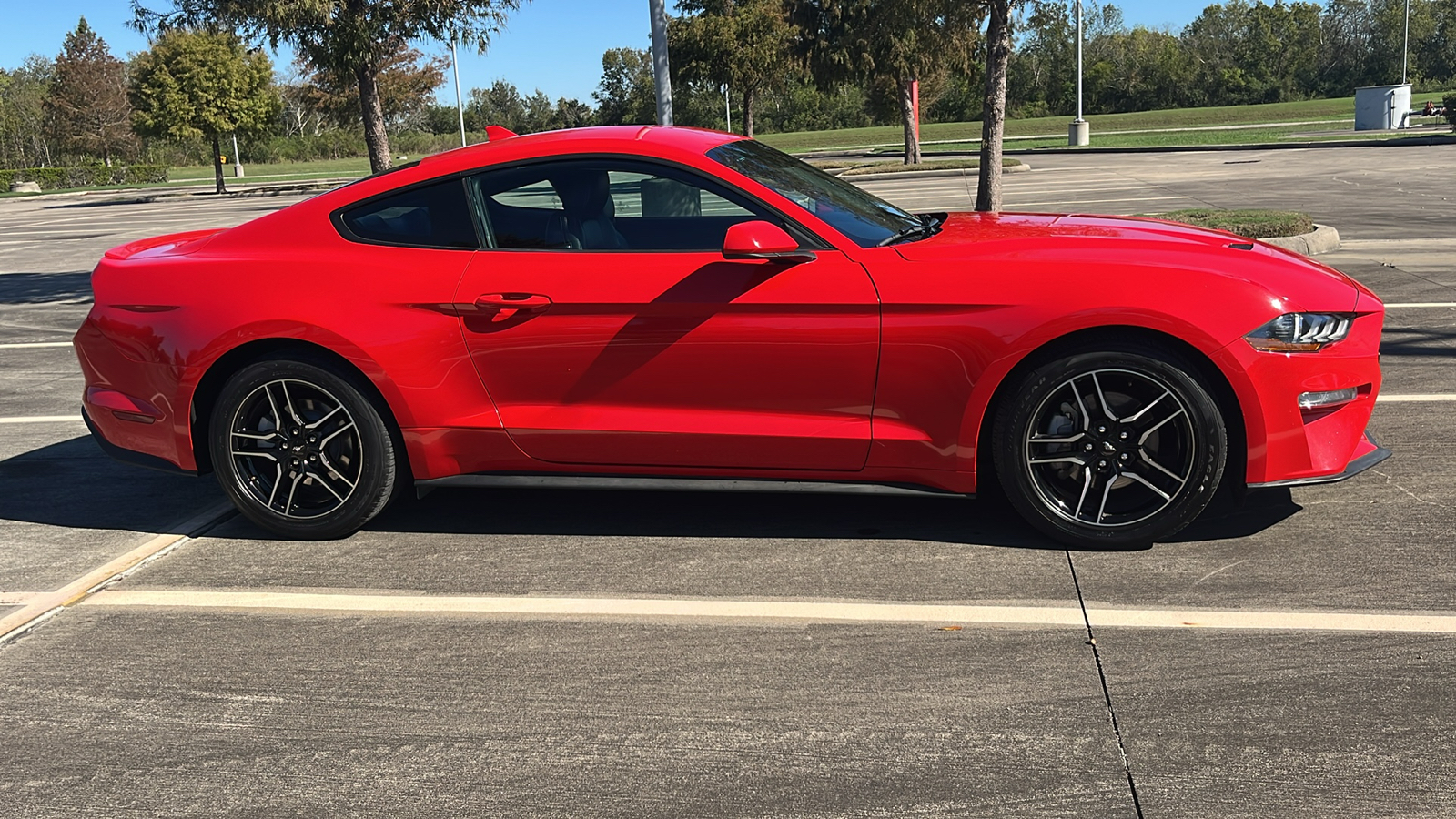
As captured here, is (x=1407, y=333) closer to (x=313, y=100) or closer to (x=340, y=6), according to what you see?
(x=340, y=6)

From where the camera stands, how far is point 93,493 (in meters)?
5.80

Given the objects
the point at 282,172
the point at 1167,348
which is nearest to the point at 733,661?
the point at 1167,348

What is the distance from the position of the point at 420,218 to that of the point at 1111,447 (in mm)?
2751

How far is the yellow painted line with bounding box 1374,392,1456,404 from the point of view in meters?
6.42

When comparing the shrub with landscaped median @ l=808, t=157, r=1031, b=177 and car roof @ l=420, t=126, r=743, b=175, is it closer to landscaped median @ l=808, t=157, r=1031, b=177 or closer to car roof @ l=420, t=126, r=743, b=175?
landscaped median @ l=808, t=157, r=1031, b=177

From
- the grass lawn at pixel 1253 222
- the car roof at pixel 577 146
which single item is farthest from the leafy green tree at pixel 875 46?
the car roof at pixel 577 146

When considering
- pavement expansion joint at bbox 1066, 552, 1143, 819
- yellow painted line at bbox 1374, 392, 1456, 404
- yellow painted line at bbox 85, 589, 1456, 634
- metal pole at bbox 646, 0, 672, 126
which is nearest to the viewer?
pavement expansion joint at bbox 1066, 552, 1143, 819

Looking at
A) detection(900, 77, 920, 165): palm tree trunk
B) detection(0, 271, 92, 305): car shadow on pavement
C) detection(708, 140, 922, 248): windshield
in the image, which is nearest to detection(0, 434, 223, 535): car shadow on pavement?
detection(708, 140, 922, 248): windshield

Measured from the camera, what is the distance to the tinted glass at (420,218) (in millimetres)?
4715

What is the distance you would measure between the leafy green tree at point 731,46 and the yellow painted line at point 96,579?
3250cm

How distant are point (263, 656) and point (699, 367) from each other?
1.76 m

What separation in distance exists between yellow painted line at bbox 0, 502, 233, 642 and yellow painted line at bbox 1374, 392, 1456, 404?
5853 millimetres

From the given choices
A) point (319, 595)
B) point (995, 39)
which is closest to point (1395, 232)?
point (995, 39)

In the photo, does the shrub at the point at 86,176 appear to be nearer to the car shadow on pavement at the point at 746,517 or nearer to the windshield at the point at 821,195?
the car shadow on pavement at the point at 746,517
